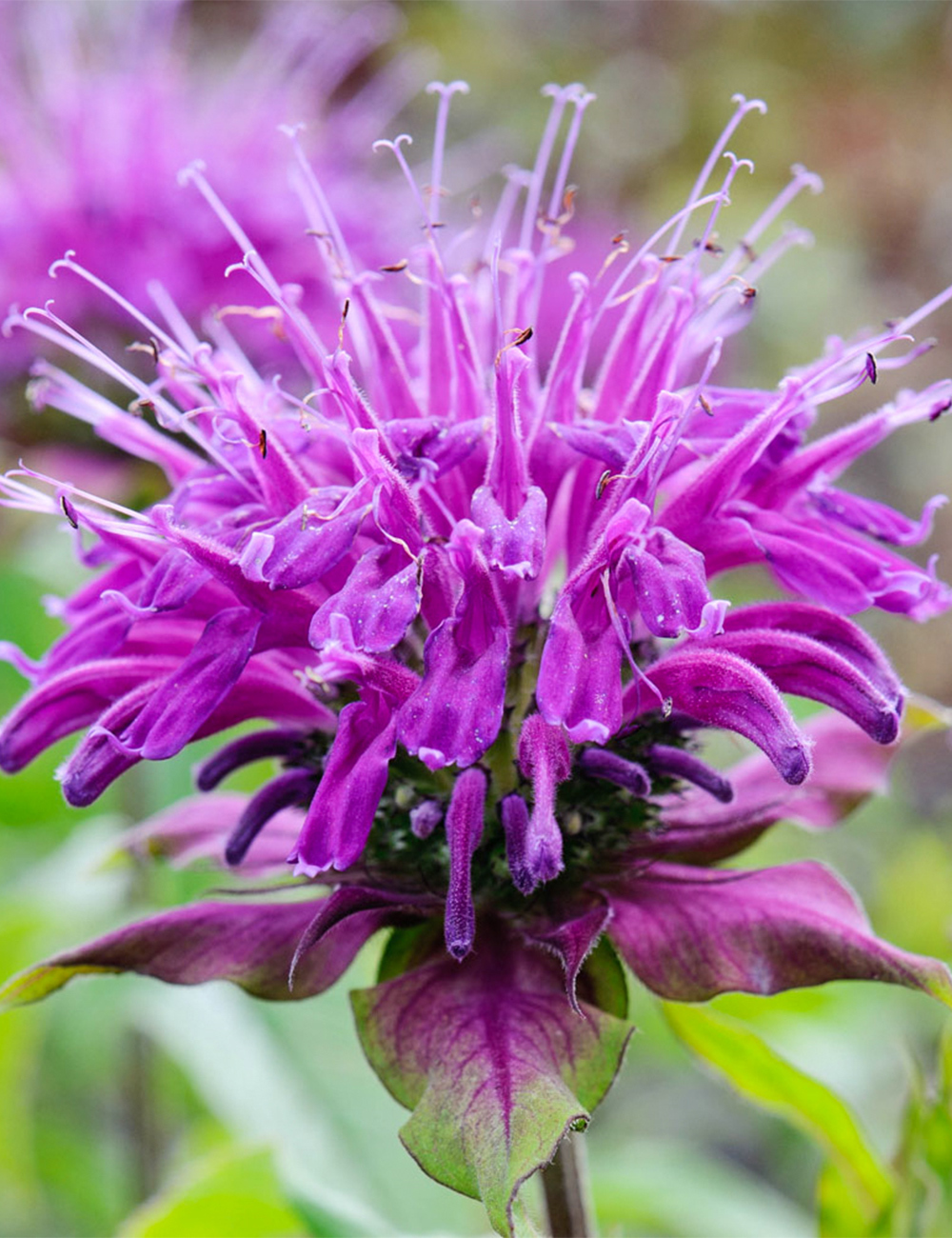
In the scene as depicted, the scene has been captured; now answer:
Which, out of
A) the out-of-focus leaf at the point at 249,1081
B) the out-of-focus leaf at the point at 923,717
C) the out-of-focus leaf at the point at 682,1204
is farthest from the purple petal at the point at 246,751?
the out-of-focus leaf at the point at 682,1204

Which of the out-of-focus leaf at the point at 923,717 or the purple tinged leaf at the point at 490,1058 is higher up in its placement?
the out-of-focus leaf at the point at 923,717

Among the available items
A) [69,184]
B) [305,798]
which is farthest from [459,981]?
[69,184]

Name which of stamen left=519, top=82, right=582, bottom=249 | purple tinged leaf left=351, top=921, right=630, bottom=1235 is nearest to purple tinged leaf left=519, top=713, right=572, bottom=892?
purple tinged leaf left=351, top=921, right=630, bottom=1235

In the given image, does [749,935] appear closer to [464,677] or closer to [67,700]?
[464,677]

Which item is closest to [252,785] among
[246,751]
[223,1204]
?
[223,1204]

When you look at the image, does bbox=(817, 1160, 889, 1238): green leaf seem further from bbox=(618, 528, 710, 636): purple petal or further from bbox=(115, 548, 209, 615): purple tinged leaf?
bbox=(115, 548, 209, 615): purple tinged leaf

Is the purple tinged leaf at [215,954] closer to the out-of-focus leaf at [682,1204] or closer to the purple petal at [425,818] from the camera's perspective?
the purple petal at [425,818]
